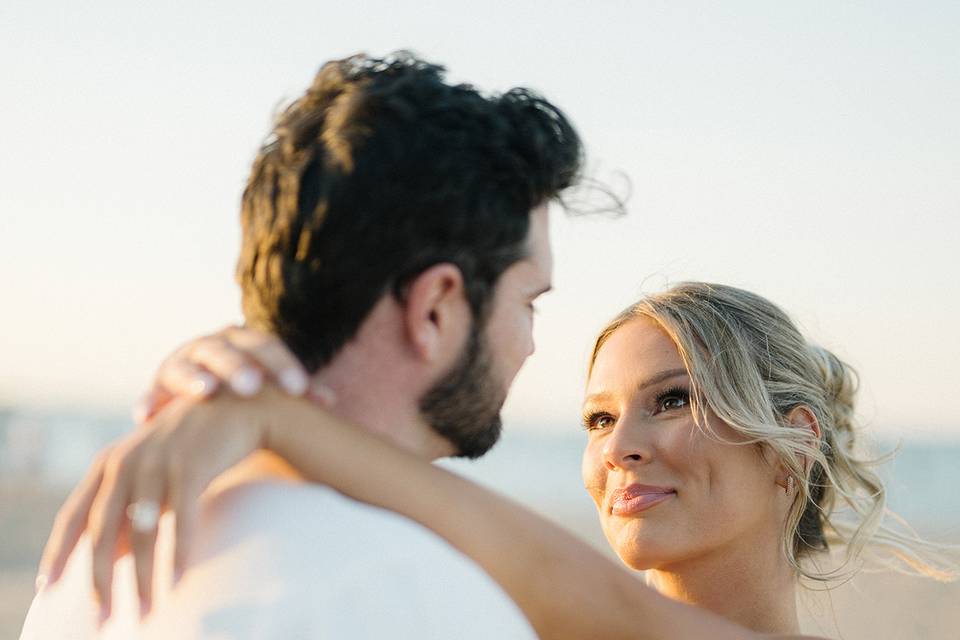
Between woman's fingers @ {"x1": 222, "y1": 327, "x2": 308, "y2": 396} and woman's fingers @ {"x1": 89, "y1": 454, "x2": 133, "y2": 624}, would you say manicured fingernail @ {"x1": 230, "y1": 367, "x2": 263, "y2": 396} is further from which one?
woman's fingers @ {"x1": 89, "y1": 454, "x2": 133, "y2": 624}

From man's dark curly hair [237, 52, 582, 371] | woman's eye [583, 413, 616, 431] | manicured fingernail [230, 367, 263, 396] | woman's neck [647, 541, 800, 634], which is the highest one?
man's dark curly hair [237, 52, 582, 371]

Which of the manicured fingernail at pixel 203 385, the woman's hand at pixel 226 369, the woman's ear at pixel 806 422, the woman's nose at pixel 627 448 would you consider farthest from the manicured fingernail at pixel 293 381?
the woman's ear at pixel 806 422

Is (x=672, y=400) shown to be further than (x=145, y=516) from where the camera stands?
Yes

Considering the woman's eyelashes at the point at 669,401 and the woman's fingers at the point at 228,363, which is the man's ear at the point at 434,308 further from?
the woman's eyelashes at the point at 669,401

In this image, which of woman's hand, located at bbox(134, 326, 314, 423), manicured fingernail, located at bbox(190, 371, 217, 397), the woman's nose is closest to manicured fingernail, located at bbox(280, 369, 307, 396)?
woman's hand, located at bbox(134, 326, 314, 423)

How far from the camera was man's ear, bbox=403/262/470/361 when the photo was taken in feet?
7.11

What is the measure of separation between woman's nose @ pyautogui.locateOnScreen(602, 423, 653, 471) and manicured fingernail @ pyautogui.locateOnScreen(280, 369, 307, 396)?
199 centimetres

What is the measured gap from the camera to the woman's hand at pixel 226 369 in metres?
1.99

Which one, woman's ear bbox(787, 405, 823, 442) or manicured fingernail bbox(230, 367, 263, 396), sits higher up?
manicured fingernail bbox(230, 367, 263, 396)

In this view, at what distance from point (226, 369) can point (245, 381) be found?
0.04 m

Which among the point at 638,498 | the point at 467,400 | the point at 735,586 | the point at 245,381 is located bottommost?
the point at 735,586

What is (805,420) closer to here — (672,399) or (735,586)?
(672,399)

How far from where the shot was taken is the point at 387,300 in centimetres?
219

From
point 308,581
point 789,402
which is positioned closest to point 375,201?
point 308,581
